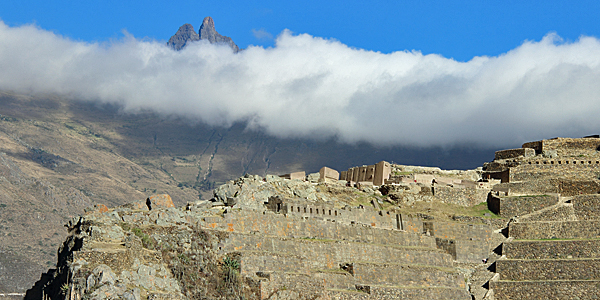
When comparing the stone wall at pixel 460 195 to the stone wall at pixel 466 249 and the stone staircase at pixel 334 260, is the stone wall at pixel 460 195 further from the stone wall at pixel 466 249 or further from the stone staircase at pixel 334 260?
the stone staircase at pixel 334 260

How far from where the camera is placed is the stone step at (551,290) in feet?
162

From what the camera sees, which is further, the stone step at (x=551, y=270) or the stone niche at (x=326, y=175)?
the stone niche at (x=326, y=175)

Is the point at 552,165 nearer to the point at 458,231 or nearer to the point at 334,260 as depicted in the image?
the point at 458,231

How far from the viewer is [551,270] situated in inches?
2014

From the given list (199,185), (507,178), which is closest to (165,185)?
(199,185)

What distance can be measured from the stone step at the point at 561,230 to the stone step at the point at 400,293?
956 cm

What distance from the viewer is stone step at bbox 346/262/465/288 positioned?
46.6m

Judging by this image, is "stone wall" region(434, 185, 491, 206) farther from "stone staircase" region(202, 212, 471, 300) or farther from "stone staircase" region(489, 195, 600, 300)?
"stone staircase" region(202, 212, 471, 300)

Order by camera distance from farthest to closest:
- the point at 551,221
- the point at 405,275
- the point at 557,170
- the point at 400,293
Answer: the point at 557,170 < the point at 551,221 < the point at 405,275 < the point at 400,293

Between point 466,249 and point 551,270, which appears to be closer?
point 551,270

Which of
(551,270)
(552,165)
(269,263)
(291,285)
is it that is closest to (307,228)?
(269,263)

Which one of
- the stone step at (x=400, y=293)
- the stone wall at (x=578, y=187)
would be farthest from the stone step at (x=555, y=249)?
the stone wall at (x=578, y=187)

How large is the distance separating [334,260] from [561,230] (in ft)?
64.7

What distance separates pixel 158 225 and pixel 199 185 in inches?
5794
